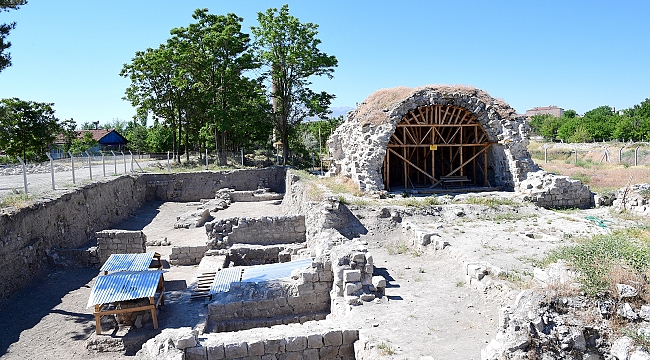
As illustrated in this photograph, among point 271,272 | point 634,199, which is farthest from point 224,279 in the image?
point 634,199

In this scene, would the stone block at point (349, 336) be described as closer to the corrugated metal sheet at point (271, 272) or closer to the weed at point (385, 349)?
the weed at point (385, 349)

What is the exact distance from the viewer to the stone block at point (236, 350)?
729 centimetres

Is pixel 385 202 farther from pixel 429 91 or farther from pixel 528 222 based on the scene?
pixel 429 91

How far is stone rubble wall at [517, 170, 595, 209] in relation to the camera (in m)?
17.8

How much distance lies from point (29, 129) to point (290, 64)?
2246cm

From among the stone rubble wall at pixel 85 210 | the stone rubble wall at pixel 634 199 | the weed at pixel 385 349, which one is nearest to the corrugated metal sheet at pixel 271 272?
the weed at pixel 385 349

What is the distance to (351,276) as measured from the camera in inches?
364

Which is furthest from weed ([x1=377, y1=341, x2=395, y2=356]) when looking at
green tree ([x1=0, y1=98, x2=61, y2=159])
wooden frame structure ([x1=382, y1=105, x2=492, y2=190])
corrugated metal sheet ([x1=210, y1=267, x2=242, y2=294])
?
green tree ([x1=0, y1=98, x2=61, y2=159])

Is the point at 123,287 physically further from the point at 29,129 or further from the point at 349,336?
the point at 29,129

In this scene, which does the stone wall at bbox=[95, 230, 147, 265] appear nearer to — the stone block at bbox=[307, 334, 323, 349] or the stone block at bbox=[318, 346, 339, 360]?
the stone block at bbox=[307, 334, 323, 349]

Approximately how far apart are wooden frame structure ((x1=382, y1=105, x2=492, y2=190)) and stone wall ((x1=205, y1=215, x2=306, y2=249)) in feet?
21.9

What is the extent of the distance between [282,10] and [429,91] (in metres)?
15.0

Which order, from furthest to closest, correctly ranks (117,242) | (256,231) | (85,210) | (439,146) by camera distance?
1. (439,146)
2. (85,210)
3. (256,231)
4. (117,242)

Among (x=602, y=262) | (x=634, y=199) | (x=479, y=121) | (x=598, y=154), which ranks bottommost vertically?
(x=634, y=199)
